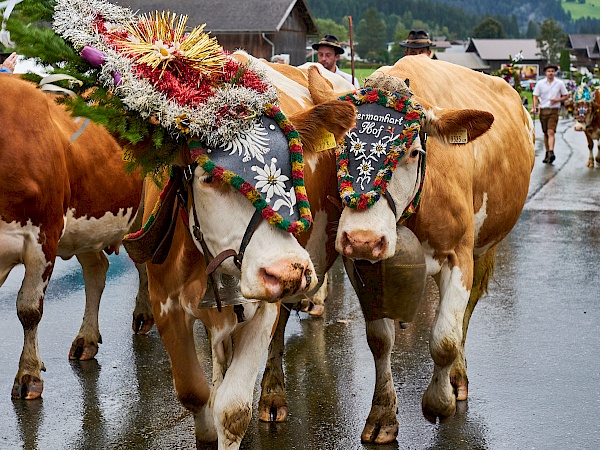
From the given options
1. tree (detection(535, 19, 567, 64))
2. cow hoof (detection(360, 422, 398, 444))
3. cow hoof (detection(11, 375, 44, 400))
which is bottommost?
tree (detection(535, 19, 567, 64))

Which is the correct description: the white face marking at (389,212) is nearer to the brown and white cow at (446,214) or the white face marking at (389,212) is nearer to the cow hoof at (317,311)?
the brown and white cow at (446,214)

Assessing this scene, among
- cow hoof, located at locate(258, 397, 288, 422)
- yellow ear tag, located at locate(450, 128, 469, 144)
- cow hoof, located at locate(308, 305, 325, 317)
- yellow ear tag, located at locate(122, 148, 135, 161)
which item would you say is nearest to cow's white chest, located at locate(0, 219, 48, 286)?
cow hoof, located at locate(258, 397, 288, 422)

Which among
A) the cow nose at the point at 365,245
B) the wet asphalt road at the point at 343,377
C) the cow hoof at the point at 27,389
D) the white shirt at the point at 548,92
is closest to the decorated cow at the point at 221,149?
the cow nose at the point at 365,245

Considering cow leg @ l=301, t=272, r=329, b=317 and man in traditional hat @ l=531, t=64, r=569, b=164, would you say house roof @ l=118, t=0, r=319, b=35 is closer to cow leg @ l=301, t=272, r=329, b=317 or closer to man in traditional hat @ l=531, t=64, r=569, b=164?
man in traditional hat @ l=531, t=64, r=569, b=164

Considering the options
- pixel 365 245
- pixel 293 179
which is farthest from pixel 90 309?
pixel 293 179

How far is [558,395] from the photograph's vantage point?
5746mm

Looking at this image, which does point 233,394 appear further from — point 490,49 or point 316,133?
point 490,49

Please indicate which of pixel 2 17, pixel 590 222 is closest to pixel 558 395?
pixel 2 17

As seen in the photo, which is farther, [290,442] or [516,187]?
[516,187]

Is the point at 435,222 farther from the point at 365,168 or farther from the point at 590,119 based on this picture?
the point at 590,119

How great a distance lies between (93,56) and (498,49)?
5800 inches

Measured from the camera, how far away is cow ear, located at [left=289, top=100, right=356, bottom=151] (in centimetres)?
387

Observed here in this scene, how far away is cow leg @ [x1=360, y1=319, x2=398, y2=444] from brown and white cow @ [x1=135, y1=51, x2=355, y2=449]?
761mm

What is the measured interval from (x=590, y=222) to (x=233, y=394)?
8952mm
